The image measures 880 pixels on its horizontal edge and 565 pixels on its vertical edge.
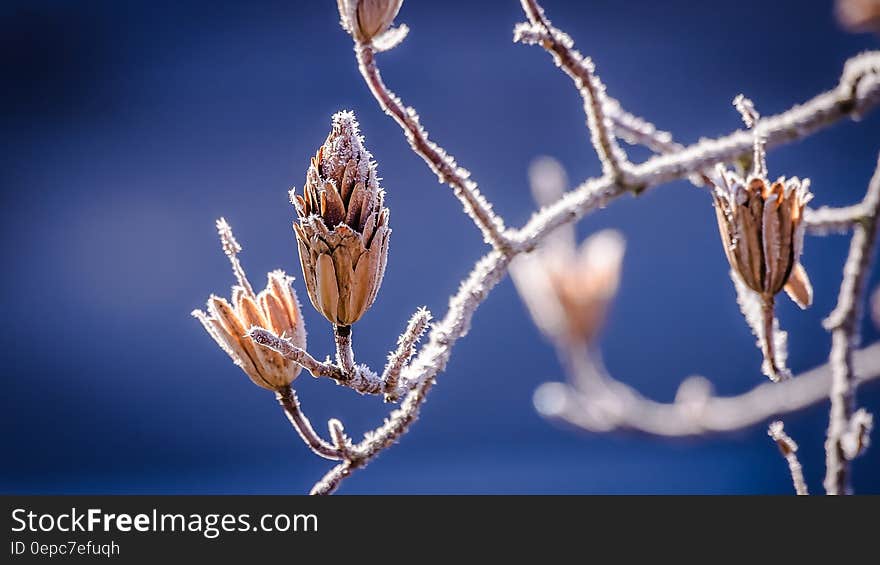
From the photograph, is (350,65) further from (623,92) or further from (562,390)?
(562,390)

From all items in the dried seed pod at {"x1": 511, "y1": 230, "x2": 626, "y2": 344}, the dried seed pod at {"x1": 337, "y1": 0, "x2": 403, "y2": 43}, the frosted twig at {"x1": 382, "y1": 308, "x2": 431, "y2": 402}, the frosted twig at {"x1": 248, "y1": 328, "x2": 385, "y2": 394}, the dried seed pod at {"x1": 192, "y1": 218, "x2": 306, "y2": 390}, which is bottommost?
the frosted twig at {"x1": 248, "y1": 328, "x2": 385, "y2": 394}

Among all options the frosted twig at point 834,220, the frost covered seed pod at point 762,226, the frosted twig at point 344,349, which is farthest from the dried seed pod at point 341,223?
the frosted twig at point 834,220

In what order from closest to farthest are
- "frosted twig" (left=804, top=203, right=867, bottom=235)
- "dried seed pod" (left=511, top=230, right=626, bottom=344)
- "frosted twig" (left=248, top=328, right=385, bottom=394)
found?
"frosted twig" (left=248, top=328, right=385, bottom=394), "frosted twig" (left=804, top=203, right=867, bottom=235), "dried seed pod" (left=511, top=230, right=626, bottom=344)

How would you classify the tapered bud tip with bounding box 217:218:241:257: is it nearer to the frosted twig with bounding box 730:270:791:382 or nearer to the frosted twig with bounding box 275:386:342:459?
the frosted twig with bounding box 275:386:342:459

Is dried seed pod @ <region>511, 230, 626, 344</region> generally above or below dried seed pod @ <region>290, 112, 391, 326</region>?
above

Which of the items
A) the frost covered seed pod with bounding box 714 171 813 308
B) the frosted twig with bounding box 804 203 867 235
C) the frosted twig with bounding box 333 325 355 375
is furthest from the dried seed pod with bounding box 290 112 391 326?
the frosted twig with bounding box 804 203 867 235

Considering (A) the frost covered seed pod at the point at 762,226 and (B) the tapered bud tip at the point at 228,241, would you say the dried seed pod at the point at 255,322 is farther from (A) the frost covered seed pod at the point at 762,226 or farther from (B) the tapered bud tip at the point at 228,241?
(A) the frost covered seed pod at the point at 762,226

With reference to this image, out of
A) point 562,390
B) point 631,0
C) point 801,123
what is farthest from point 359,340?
point 801,123

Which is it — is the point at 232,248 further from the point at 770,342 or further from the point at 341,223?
the point at 770,342
